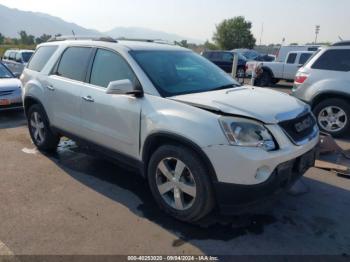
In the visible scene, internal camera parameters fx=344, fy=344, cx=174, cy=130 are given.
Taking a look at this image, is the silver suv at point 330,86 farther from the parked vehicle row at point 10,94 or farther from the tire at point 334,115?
the parked vehicle row at point 10,94

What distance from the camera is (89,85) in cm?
436

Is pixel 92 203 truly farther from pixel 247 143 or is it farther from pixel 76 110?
pixel 247 143

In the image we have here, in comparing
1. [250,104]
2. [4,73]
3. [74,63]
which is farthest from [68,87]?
[4,73]

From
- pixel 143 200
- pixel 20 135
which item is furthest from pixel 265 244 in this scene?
pixel 20 135

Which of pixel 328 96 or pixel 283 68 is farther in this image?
pixel 283 68

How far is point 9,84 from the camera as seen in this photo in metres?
8.50

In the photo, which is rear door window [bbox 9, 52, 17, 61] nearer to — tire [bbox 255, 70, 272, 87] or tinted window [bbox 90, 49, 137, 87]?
tire [bbox 255, 70, 272, 87]

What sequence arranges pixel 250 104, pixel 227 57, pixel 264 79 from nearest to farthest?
1. pixel 250 104
2. pixel 264 79
3. pixel 227 57

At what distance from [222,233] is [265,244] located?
0.41m

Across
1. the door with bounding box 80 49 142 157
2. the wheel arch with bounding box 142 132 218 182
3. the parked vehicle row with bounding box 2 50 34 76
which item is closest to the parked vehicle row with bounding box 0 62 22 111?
the door with bounding box 80 49 142 157

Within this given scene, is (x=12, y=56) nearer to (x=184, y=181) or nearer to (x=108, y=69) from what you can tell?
(x=108, y=69)

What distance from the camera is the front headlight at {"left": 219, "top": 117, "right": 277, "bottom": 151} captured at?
3.01m

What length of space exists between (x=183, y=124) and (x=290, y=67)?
44.1ft

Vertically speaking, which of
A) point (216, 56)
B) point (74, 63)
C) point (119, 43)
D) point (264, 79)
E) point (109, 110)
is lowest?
point (264, 79)
